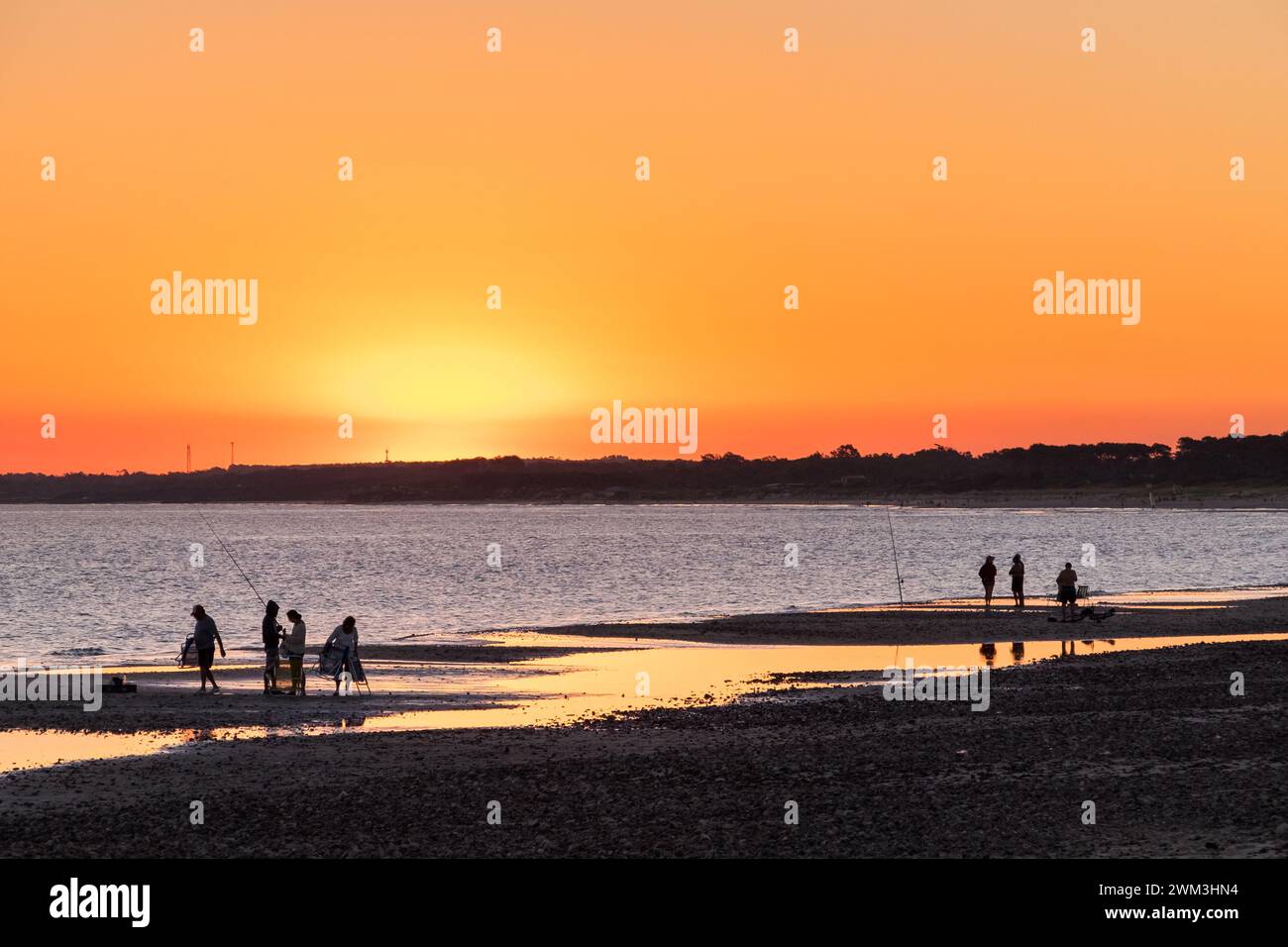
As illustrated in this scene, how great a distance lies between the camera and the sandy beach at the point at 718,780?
1360cm

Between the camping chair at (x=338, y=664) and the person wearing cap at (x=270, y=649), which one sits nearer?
the camping chair at (x=338, y=664)

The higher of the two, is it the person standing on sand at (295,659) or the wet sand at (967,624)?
the person standing on sand at (295,659)

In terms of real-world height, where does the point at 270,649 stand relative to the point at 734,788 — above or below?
above

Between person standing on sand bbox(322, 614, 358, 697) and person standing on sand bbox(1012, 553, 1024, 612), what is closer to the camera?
person standing on sand bbox(322, 614, 358, 697)

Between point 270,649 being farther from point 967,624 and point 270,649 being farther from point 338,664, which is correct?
point 967,624

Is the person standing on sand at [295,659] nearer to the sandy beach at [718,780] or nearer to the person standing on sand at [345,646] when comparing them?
the person standing on sand at [345,646]

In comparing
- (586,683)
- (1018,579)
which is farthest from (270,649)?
(1018,579)

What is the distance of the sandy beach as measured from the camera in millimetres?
13602

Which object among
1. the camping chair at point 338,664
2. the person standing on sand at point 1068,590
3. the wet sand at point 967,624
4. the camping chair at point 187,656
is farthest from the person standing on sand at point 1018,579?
the camping chair at point 338,664

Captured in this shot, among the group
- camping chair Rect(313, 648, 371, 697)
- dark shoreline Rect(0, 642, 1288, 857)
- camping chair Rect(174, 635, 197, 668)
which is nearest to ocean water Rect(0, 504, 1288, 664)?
camping chair Rect(174, 635, 197, 668)

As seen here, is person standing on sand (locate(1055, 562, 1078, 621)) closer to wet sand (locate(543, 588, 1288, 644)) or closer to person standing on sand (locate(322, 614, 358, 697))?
wet sand (locate(543, 588, 1288, 644))

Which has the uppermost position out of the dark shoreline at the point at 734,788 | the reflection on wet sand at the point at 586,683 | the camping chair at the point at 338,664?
the camping chair at the point at 338,664

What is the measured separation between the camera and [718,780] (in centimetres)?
1691

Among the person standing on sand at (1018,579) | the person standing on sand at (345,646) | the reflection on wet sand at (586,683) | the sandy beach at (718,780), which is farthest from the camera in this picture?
the person standing on sand at (1018,579)
